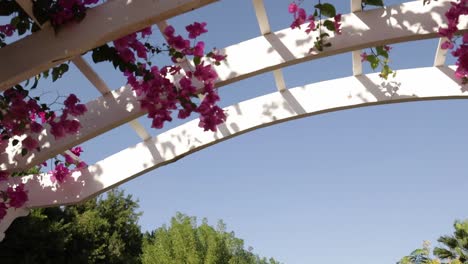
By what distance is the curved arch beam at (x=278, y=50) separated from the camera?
374 cm

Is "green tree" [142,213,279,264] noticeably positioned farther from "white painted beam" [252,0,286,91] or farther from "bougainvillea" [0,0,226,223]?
"white painted beam" [252,0,286,91]

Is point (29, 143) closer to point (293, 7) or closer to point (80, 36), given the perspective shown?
point (80, 36)

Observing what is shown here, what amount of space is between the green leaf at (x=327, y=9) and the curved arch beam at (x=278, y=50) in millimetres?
445

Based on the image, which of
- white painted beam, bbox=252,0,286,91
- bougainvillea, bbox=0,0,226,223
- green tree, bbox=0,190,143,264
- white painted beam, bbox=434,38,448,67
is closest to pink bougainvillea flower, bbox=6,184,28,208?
bougainvillea, bbox=0,0,226,223

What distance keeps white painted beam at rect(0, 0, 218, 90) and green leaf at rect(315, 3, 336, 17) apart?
1201 millimetres

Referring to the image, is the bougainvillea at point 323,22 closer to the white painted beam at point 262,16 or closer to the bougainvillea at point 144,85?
the white painted beam at point 262,16

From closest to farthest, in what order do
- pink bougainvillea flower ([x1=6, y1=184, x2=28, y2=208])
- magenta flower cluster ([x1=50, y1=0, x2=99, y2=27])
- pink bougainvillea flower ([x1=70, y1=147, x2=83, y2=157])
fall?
magenta flower cluster ([x1=50, y1=0, x2=99, y2=27]), pink bougainvillea flower ([x1=6, y1=184, x2=28, y2=208]), pink bougainvillea flower ([x1=70, y1=147, x2=83, y2=157])

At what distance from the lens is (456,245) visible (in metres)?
18.4

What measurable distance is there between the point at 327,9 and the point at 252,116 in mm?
1884

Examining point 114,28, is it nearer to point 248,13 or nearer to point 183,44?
point 183,44

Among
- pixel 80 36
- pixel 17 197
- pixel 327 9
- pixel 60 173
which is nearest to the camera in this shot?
pixel 80 36

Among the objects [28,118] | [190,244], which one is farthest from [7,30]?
[190,244]

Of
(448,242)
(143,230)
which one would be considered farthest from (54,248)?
(448,242)

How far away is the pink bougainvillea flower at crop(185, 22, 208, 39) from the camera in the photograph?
3578 mm
